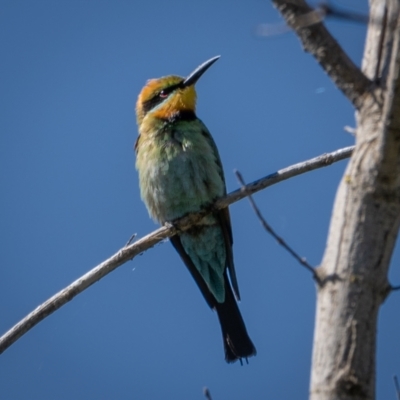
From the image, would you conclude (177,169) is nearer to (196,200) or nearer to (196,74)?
(196,200)

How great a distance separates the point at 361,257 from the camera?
1773 millimetres

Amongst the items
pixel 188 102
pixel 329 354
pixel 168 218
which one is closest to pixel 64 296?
pixel 168 218

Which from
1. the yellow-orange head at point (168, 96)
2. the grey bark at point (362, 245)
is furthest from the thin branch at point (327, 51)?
the yellow-orange head at point (168, 96)

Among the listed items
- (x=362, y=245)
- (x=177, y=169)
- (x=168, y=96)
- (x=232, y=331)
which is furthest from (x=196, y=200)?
(x=362, y=245)

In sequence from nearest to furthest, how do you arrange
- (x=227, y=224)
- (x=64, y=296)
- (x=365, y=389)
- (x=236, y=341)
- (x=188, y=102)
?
(x=365, y=389) → (x=64, y=296) → (x=236, y=341) → (x=227, y=224) → (x=188, y=102)

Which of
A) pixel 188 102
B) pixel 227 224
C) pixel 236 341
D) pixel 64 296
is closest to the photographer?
pixel 64 296

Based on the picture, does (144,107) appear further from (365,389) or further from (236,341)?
(365,389)

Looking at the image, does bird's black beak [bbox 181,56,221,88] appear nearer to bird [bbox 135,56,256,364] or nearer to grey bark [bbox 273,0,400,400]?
bird [bbox 135,56,256,364]

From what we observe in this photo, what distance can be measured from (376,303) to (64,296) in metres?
1.72

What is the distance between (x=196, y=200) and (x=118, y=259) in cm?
107

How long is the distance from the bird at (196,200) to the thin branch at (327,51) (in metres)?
2.40

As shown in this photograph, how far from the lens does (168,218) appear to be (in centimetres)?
444

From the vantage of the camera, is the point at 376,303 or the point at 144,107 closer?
the point at 376,303

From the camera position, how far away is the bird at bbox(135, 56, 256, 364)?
436cm
